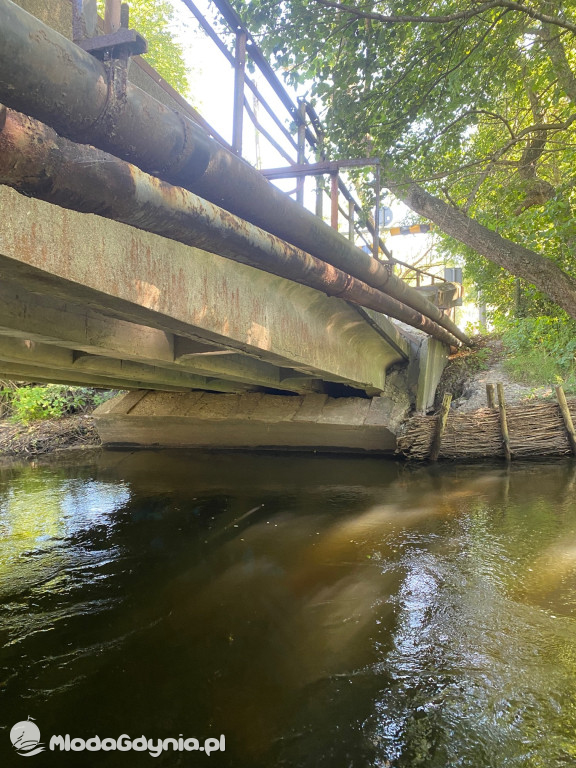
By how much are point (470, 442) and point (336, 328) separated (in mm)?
4012

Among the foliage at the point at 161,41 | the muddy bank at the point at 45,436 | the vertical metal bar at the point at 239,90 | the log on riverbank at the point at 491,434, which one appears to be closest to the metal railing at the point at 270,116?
the vertical metal bar at the point at 239,90

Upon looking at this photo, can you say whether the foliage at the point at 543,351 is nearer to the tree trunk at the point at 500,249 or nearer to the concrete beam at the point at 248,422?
the tree trunk at the point at 500,249

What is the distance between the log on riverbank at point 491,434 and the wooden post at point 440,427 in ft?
0.22

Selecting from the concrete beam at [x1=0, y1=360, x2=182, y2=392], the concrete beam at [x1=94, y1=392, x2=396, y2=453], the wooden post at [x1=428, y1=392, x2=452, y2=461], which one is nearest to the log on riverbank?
the wooden post at [x1=428, y1=392, x2=452, y2=461]

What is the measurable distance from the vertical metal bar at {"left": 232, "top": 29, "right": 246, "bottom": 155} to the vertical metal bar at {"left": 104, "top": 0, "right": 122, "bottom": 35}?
5.82 ft

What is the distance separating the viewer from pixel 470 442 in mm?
9102

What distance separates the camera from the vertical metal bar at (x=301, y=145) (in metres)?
5.09

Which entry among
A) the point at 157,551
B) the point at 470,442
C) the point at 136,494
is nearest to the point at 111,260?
the point at 157,551

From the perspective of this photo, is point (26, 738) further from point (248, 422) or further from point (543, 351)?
point (543, 351)

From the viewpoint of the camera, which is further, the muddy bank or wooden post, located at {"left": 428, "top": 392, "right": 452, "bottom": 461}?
the muddy bank

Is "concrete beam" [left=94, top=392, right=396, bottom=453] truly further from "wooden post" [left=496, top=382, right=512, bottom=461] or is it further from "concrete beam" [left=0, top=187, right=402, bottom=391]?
"concrete beam" [left=0, top=187, right=402, bottom=391]

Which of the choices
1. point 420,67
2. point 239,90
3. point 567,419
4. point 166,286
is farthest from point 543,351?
point 166,286

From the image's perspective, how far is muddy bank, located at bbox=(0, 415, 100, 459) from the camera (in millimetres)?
11695

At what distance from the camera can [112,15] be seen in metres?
2.19
